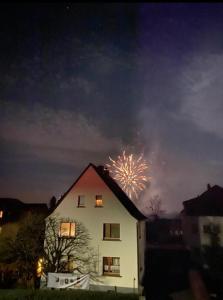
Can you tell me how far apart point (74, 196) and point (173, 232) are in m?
50.1

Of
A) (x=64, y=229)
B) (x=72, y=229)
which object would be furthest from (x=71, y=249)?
(x=64, y=229)

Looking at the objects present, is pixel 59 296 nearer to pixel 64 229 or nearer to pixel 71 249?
pixel 71 249

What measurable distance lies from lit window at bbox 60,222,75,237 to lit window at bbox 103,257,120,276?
430cm

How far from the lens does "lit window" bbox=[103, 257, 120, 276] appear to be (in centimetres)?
2682

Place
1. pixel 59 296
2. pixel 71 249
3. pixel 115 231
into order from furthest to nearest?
1. pixel 115 231
2. pixel 71 249
3. pixel 59 296

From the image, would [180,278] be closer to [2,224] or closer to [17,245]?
[17,245]

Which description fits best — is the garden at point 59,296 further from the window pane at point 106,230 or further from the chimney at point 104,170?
the chimney at point 104,170

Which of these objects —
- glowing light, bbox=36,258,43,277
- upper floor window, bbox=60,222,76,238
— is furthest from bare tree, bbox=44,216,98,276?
glowing light, bbox=36,258,43,277

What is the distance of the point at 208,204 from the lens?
46594 mm

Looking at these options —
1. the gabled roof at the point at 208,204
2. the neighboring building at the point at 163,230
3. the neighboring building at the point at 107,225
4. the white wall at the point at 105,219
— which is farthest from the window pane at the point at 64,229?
the neighboring building at the point at 163,230

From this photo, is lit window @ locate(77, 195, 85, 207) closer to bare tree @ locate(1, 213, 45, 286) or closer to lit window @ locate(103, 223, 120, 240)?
lit window @ locate(103, 223, 120, 240)

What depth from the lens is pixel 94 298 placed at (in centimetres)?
1936

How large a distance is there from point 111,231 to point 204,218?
2187 centimetres

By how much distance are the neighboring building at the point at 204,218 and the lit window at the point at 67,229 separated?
22.8 metres
